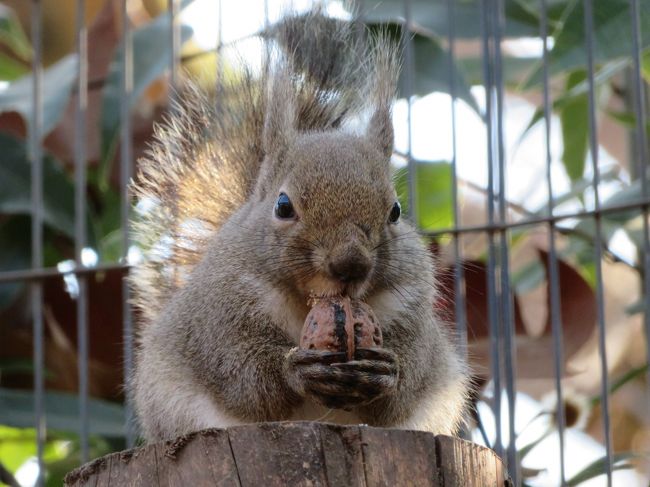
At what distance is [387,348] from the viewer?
2.45 meters

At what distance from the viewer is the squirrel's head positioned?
2.26 m

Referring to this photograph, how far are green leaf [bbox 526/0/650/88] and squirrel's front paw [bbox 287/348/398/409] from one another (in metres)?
1.28

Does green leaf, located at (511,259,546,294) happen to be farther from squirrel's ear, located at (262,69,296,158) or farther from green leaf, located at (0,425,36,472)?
green leaf, located at (0,425,36,472)

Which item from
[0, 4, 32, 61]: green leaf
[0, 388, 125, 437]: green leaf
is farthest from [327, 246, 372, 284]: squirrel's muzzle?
[0, 4, 32, 61]: green leaf

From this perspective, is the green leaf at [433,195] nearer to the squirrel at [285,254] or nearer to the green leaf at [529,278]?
the green leaf at [529,278]

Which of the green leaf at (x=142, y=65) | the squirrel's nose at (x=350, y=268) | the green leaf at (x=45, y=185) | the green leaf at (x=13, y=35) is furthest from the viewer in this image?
the green leaf at (x=13, y=35)

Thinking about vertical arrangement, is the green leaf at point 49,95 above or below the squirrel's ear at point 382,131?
above

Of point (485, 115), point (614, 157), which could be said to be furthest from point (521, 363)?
point (614, 157)

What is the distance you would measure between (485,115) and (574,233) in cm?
51

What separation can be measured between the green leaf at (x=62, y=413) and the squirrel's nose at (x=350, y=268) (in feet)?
5.49

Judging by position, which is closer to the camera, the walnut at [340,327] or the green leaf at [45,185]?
the walnut at [340,327]

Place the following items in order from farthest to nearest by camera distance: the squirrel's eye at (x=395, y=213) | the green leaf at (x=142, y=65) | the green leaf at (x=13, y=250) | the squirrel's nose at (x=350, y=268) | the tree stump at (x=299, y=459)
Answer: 1. the green leaf at (x=13, y=250)
2. the green leaf at (x=142, y=65)
3. the squirrel's eye at (x=395, y=213)
4. the squirrel's nose at (x=350, y=268)
5. the tree stump at (x=299, y=459)

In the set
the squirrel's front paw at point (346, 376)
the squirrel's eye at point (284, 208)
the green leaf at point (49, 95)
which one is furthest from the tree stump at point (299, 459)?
the green leaf at point (49, 95)

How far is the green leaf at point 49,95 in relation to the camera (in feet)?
12.3
